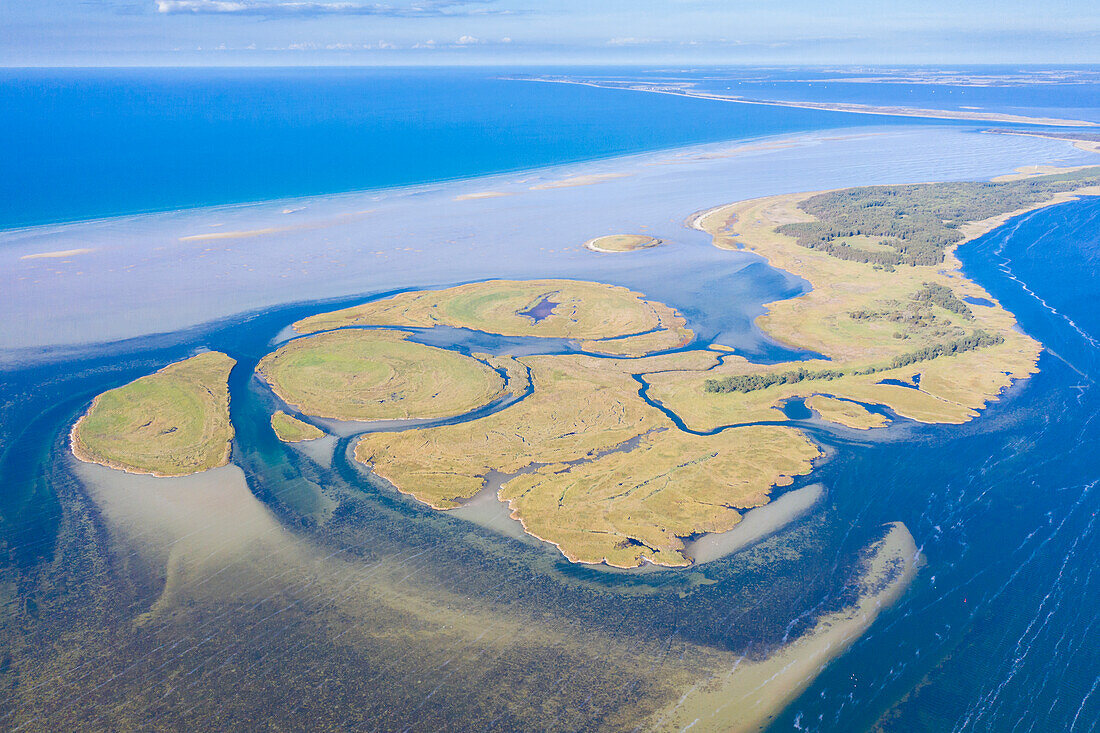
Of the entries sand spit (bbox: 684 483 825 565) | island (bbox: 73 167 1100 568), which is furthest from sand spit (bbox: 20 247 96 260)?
sand spit (bbox: 684 483 825 565)

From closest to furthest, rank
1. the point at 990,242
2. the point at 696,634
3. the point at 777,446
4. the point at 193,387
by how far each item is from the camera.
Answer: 1. the point at 696,634
2. the point at 777,446
3. the point at 193,387
4. the point at 990,242

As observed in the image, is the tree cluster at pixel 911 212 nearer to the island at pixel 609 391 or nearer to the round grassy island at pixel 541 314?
the island at pixel 609 391

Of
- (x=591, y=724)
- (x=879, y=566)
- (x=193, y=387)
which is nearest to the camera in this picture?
(x=591, y=724)

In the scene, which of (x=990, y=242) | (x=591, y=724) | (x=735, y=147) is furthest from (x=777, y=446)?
(x=735, y=147)

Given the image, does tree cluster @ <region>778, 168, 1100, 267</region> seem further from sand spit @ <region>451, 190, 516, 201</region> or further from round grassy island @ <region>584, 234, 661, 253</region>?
sand spit @ <region>451, 190, 516, 201</region>

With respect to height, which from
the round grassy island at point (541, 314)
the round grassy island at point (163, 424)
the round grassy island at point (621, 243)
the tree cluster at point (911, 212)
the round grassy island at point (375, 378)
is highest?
the tree cluster at point (911, 212)

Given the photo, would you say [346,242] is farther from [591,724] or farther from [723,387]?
[591,724]

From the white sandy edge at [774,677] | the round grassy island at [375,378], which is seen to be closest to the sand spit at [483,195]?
the round grassy island at [375,378]
